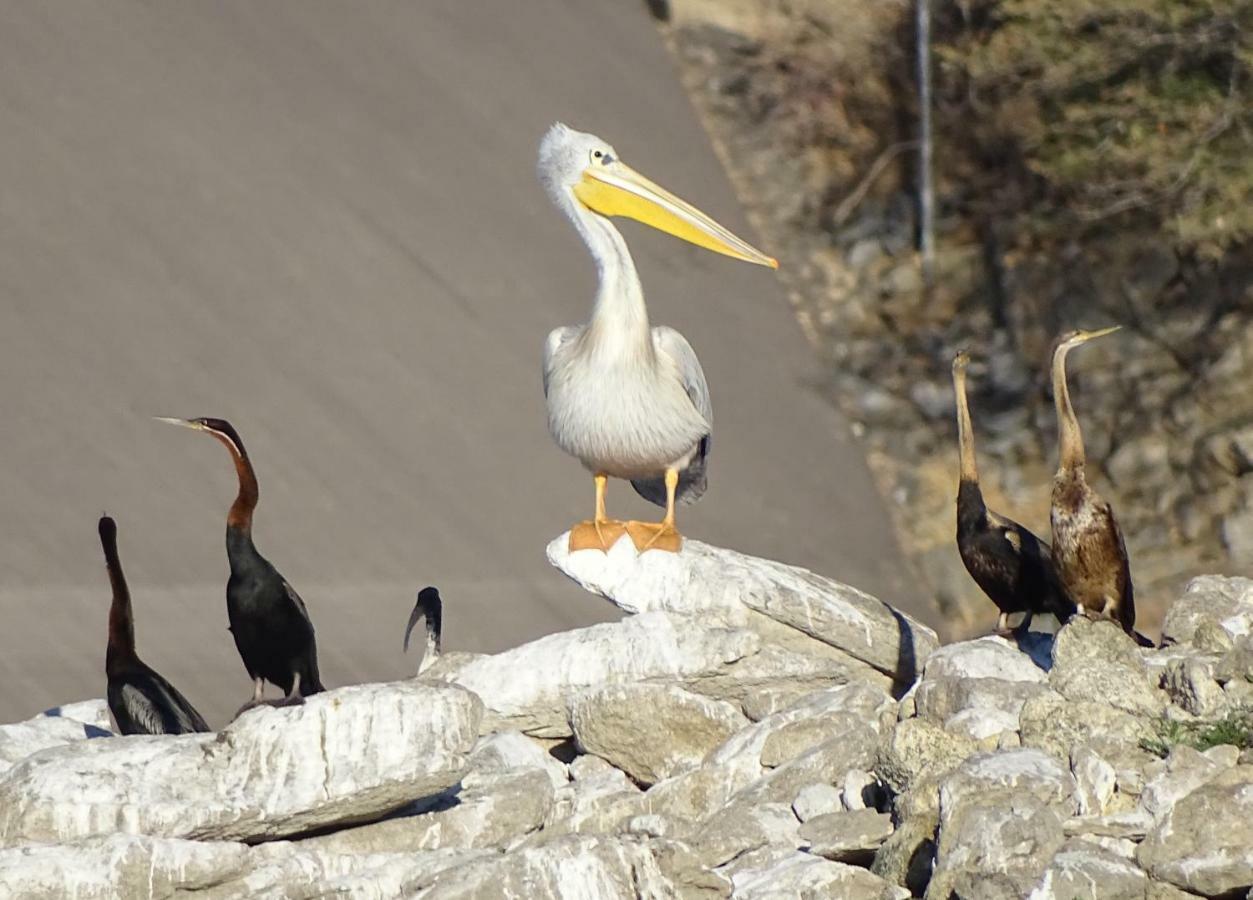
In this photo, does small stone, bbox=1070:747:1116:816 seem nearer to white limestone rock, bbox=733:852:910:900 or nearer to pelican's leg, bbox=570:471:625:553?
white limestone rock, bbox=733:852:910:900

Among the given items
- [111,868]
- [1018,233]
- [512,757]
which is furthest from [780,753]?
[1018,233]

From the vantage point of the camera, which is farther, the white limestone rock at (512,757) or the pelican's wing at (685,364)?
the pelican's wing at (685,364)

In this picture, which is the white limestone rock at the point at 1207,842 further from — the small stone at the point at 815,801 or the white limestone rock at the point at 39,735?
the white limestone rock at the point at 39,735

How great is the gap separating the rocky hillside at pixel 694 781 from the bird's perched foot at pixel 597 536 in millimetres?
314

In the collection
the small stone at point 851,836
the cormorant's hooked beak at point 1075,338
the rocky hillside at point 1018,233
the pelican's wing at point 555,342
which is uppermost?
the rocky hillside at point 1018,233

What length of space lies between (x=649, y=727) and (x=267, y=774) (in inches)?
57.5

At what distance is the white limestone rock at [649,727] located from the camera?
297 inches

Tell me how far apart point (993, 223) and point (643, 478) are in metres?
12.1

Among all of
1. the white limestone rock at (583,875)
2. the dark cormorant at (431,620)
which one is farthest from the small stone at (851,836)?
the dark cormorant at (431,620)

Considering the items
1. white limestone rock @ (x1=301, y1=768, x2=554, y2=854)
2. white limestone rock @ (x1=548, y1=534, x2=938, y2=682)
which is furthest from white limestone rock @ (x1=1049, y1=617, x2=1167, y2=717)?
white limestone rock @ (x1=301, y1=768, x2=554, y2=854)

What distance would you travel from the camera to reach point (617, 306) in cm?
808

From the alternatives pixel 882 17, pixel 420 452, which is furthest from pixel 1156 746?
pixel 882 17

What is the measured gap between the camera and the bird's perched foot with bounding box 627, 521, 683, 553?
8305 millimetres

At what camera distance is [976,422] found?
1878 cm
